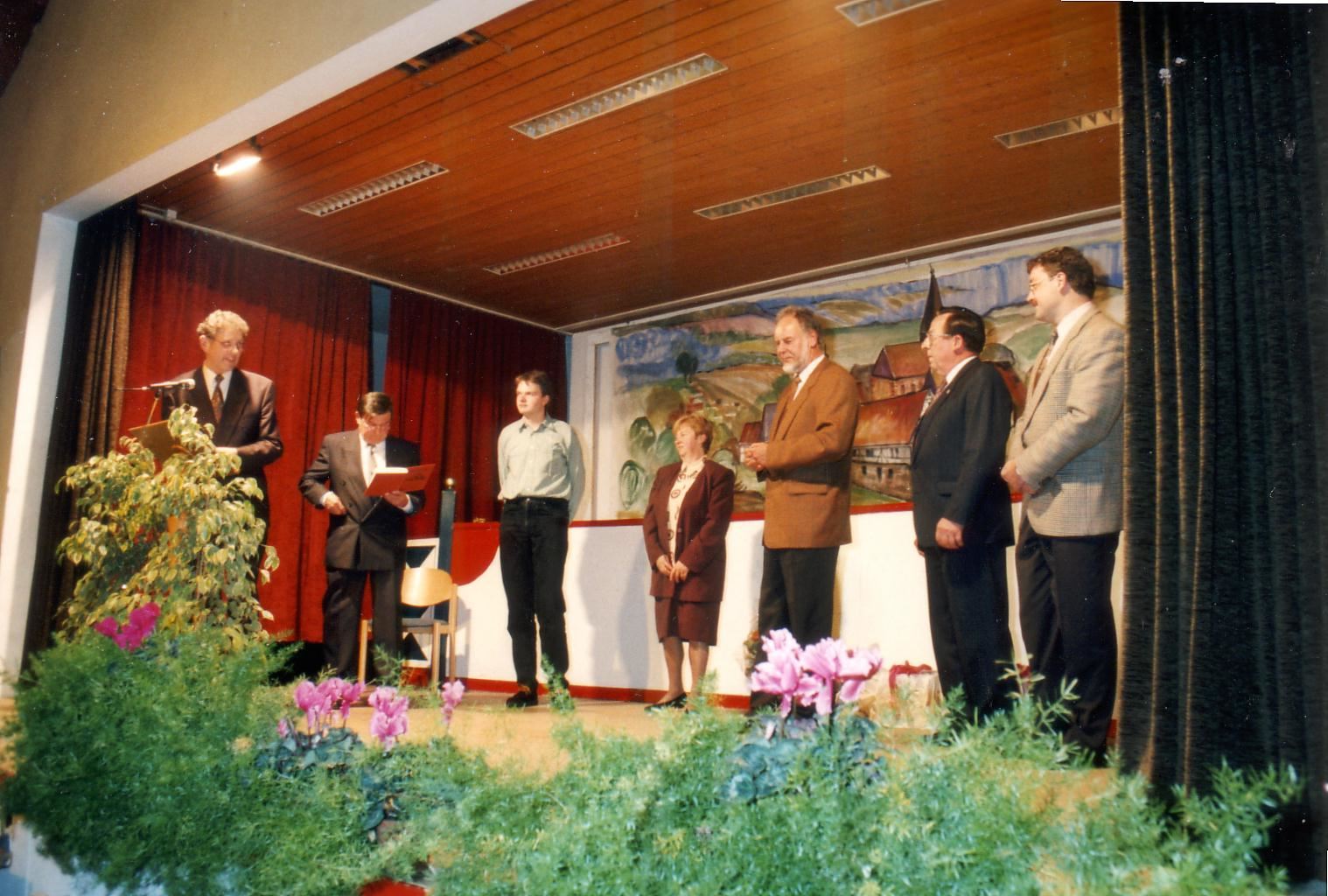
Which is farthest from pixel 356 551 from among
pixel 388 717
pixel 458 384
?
pixel 458 384

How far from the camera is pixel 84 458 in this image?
16.0ft

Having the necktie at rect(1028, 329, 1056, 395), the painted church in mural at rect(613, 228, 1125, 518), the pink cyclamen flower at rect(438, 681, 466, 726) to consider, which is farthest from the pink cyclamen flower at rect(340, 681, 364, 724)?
the painted church in mural at rect(613, 228, 1125, 518)

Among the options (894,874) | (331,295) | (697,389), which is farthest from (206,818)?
(697,389)

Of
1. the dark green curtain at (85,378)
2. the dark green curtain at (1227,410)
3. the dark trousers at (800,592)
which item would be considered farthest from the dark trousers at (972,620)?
the dark green curtain at (85,378)

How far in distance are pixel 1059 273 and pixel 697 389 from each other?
5.31 metres

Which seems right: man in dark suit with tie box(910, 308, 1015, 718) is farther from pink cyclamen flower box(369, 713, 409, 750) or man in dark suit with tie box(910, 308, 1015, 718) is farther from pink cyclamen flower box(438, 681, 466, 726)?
pink cyclamen flower box(369, 713, 409, 750)

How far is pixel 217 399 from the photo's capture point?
4383 mm

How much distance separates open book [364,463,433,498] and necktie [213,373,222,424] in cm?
74

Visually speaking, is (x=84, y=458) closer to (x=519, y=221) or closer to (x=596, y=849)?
(x=519, y=221)

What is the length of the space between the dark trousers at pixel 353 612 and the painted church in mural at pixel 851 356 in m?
2.85

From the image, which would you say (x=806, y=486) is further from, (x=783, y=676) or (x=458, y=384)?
(x=458, y=384)

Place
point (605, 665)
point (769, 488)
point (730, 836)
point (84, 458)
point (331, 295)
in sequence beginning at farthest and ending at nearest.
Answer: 1. point (331, 295)
2. point (605, 665)
3. point (84, 458)
4. point (769, 488)
5. point (730, 836)

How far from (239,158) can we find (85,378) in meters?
1.34

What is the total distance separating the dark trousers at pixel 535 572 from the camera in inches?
172
